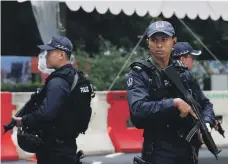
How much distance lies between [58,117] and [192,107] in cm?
132

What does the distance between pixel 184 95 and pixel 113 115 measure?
21.0 feet

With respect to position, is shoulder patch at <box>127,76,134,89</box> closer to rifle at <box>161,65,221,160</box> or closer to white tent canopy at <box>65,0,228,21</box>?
rifle at <box>161,65,221,160</box>

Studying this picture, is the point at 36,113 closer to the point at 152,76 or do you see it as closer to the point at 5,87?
the point at 152,76

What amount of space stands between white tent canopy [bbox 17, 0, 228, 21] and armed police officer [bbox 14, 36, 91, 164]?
740 centimetres

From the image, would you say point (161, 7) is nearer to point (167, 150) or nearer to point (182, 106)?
point (167, 150)

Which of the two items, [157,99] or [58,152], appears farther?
[58,152]

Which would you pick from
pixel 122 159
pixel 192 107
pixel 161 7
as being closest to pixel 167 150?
pixel 192 107

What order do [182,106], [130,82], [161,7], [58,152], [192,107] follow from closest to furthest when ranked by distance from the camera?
1. [182,106]
2. [192,107]
3. [130,82]
4. [58,152]
5. [161,7]

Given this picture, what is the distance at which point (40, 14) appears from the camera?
11883mm

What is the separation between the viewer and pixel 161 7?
12.3 m

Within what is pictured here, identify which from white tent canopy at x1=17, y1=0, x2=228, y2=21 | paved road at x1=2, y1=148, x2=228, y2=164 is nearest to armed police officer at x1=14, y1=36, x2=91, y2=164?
paved road at x1=2, y1=148, x2=228, y2=164

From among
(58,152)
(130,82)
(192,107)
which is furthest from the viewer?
(58,152)

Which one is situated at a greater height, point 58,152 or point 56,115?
point 56,115

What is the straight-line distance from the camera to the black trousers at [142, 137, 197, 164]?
A: 3.72m
